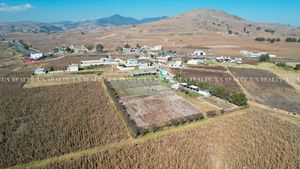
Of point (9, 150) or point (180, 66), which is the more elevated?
point (180, 66)

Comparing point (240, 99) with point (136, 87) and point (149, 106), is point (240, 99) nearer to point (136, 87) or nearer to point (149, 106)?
point (149, 106)

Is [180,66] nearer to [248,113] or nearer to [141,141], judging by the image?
[248,113]

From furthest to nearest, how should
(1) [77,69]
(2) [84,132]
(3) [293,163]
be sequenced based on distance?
(1) [77,69]
(2) [84,132]
(3) [293,163]

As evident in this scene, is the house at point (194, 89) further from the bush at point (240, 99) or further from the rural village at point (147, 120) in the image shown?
the bush at point (240, 99)

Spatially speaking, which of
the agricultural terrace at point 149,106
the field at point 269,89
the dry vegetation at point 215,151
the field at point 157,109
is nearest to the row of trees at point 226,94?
the field at point 269,89

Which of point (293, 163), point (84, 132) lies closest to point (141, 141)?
point (84, 132)

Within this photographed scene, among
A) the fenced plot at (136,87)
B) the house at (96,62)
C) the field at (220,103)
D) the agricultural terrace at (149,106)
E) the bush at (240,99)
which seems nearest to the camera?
the agricultural terrace at (149,106)

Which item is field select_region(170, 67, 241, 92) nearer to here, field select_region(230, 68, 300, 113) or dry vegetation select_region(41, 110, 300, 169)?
field select_region(230, 68, 300, 113)
